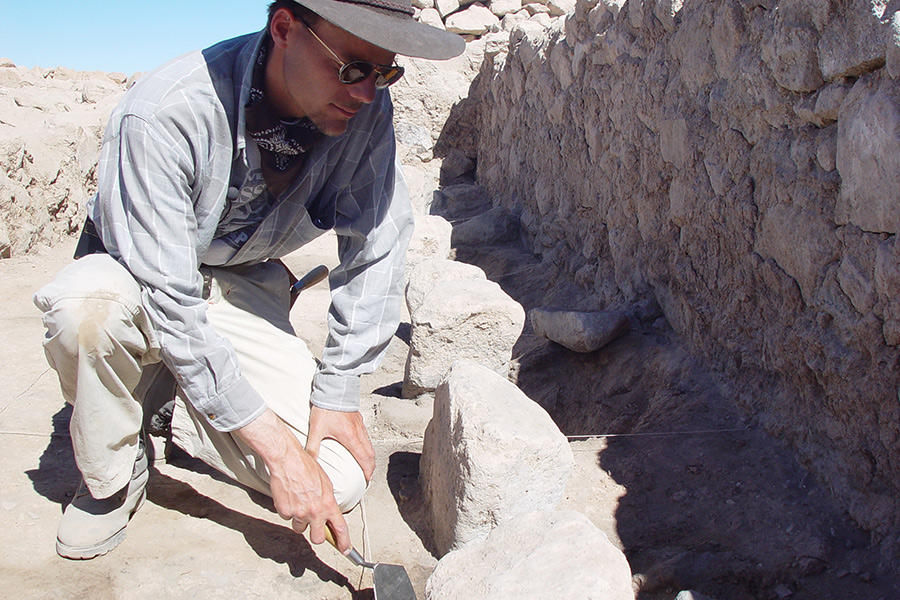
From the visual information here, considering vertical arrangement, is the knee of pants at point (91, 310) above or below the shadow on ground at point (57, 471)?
above

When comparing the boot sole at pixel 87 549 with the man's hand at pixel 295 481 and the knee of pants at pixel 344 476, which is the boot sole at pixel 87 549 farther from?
the knee of pants at pixel 344 476

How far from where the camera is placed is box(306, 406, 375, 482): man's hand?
7.02 feet

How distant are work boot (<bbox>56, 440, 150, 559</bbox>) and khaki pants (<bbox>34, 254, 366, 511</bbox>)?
0.08 metres

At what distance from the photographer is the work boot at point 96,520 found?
6.54 ft

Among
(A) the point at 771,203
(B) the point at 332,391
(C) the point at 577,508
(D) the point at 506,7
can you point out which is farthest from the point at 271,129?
(D) the point at 506,7

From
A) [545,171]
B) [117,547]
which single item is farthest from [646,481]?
[545,171]

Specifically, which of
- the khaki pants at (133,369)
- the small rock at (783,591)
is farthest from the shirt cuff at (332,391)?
the small rock at (783,591)

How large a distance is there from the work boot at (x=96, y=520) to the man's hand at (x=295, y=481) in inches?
17.3

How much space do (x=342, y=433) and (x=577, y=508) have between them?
87 centimetres

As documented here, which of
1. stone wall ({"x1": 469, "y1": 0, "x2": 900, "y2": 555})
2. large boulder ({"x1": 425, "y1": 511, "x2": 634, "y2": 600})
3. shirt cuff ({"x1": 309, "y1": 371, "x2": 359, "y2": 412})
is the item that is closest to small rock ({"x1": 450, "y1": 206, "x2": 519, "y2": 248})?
stone wall ({"x1": 469, "y1": 0, "x2": 900, "y2": 555})

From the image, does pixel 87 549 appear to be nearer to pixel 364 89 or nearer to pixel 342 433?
pixel 342 433

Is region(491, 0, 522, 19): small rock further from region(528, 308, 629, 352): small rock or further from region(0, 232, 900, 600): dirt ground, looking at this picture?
region(0, 232, 900, 600): dirt ground

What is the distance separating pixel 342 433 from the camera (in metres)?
2.17

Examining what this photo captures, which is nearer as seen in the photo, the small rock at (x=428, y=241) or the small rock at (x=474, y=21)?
the small rock at (x=428, y=241)
